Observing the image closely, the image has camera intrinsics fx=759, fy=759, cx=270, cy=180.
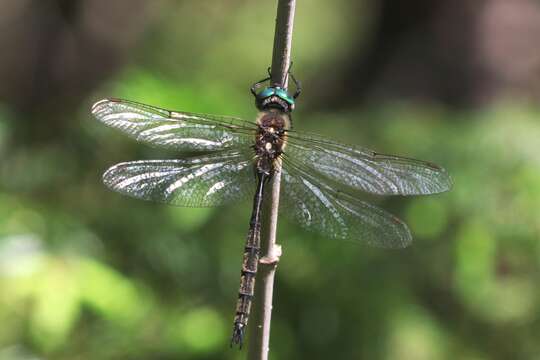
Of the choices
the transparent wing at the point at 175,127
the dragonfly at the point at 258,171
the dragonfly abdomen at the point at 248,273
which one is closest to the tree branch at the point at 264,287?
the dragonfly abdomen at the point at 248,273

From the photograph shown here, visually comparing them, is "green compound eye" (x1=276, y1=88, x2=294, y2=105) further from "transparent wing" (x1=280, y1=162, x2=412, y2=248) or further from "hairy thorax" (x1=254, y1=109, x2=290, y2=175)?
"transparent wing" (x1=280, y1=162, x2=412, y2=248)

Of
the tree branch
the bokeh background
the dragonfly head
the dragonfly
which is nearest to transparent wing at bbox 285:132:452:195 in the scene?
the dragonfly

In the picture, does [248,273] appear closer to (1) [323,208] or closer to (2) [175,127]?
(1) [323,208]

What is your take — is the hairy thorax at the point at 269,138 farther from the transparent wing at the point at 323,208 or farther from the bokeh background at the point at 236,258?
the bokeh background at the point at 236,258

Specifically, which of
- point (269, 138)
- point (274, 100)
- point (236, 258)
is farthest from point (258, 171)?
point (236, 258)

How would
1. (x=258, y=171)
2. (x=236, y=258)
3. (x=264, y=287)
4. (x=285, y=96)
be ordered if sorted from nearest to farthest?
(x=264, y=287), (x=285, y=96), (x=258, y=171), (x=236, y=258)

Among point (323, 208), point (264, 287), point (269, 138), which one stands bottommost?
point (264, 287)
